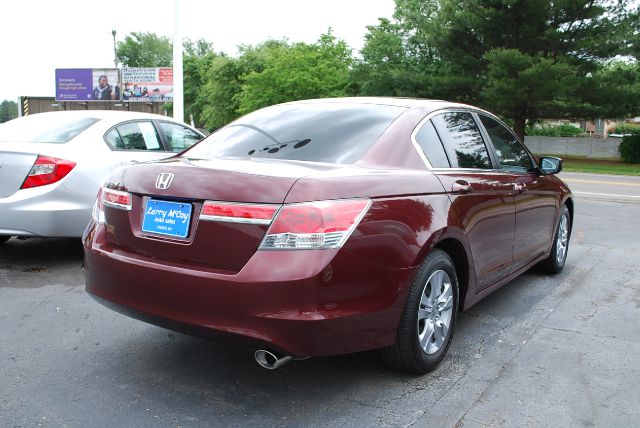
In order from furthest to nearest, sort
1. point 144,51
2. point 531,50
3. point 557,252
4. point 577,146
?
point 144,51
point 577,146
point 531,50
point 557,252

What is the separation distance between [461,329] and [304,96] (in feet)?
120

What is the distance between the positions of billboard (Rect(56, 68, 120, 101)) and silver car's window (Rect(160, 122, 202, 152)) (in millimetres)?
54767

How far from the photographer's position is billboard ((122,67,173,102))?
5691 cm

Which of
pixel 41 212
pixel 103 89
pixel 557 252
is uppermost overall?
pixel 103 89

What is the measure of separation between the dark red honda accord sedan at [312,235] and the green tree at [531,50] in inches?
976

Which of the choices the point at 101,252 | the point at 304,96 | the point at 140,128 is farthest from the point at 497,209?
the point at 304,96

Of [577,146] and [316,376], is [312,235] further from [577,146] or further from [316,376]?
[577,146]

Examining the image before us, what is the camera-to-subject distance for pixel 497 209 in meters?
4.04

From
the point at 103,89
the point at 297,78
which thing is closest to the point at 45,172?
the point at 297,78

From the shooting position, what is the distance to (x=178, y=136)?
710 cm

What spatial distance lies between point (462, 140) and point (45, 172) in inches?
147

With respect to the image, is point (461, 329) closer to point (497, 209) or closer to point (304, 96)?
point (497, 209)

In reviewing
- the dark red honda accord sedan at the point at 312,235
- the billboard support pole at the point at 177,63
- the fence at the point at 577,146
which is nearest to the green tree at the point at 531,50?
the fence at the point at 577,146

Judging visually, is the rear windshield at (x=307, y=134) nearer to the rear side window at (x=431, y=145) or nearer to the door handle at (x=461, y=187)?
the rear side window at (x=431, y=145)
